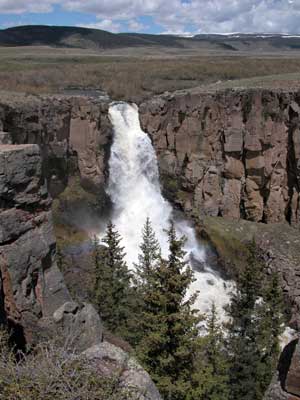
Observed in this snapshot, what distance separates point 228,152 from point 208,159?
1.81 metres

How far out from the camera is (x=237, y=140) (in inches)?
1570

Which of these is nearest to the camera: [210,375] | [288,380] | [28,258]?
[288,380]

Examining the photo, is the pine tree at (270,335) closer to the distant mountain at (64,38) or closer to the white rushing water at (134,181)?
the white rushing water at (134,181)

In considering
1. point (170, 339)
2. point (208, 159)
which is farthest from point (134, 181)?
point (170, 339)

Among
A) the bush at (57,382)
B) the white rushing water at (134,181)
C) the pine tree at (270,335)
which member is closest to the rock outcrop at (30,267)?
the bush at (57,382)

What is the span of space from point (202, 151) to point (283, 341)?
734 inches

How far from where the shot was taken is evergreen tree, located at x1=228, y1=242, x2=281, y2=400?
19641 mm

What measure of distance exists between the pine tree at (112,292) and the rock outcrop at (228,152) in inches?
577

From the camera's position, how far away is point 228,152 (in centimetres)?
4038

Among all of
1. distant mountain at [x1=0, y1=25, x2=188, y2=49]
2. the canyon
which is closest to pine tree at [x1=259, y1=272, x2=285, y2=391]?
the canyon

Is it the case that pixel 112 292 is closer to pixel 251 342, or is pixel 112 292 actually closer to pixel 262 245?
pixel 251 342

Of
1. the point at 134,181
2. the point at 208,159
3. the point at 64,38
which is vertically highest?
the point at 64,38

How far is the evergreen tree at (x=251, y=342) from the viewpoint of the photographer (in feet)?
64.4

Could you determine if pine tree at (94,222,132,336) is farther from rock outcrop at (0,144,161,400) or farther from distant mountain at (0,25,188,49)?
distant mountain at (0,25,188,49)
